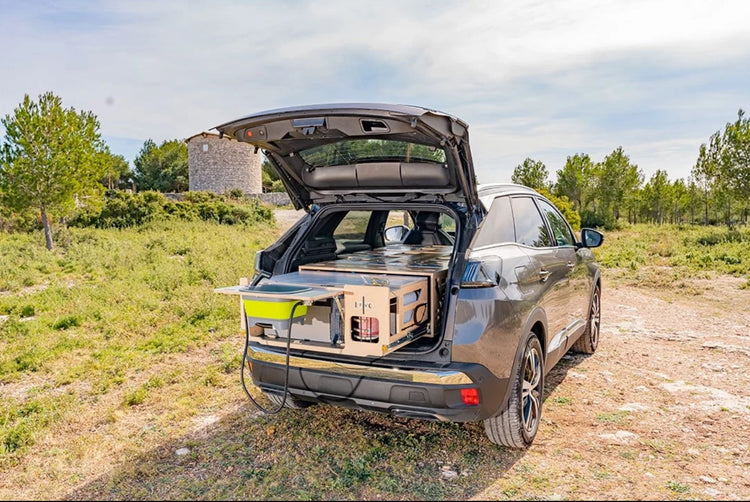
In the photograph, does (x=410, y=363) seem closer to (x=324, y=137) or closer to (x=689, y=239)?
(x=324, y=137)

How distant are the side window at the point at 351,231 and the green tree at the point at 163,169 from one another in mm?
56144

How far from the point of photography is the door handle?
374 centimetres

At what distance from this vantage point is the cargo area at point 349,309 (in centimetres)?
292

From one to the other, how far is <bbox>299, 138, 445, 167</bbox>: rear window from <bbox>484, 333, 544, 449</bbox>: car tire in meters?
1.37

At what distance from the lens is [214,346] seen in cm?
599

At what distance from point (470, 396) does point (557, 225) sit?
2.51 meters

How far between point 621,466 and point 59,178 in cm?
1687

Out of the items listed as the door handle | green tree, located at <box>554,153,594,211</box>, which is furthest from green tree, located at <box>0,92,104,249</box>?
green tree, located at <box>554,153,594,211</box>

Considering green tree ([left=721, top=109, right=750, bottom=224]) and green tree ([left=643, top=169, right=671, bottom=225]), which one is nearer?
green tree ([left=721, top=109, right=750, bottom=224])

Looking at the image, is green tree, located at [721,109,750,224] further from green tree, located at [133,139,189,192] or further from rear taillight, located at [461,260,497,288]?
green tree, located at [133,139,189,192]

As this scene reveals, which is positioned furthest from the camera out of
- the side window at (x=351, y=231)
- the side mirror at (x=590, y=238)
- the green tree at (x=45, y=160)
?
the green tree at (x=45, y=160)

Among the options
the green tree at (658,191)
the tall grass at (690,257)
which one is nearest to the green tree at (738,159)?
the tall grass at (690,257)

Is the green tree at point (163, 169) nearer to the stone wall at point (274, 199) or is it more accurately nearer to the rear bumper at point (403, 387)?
the stone wall at point (274, 199)

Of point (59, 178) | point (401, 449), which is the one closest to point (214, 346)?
point (401, 449)
